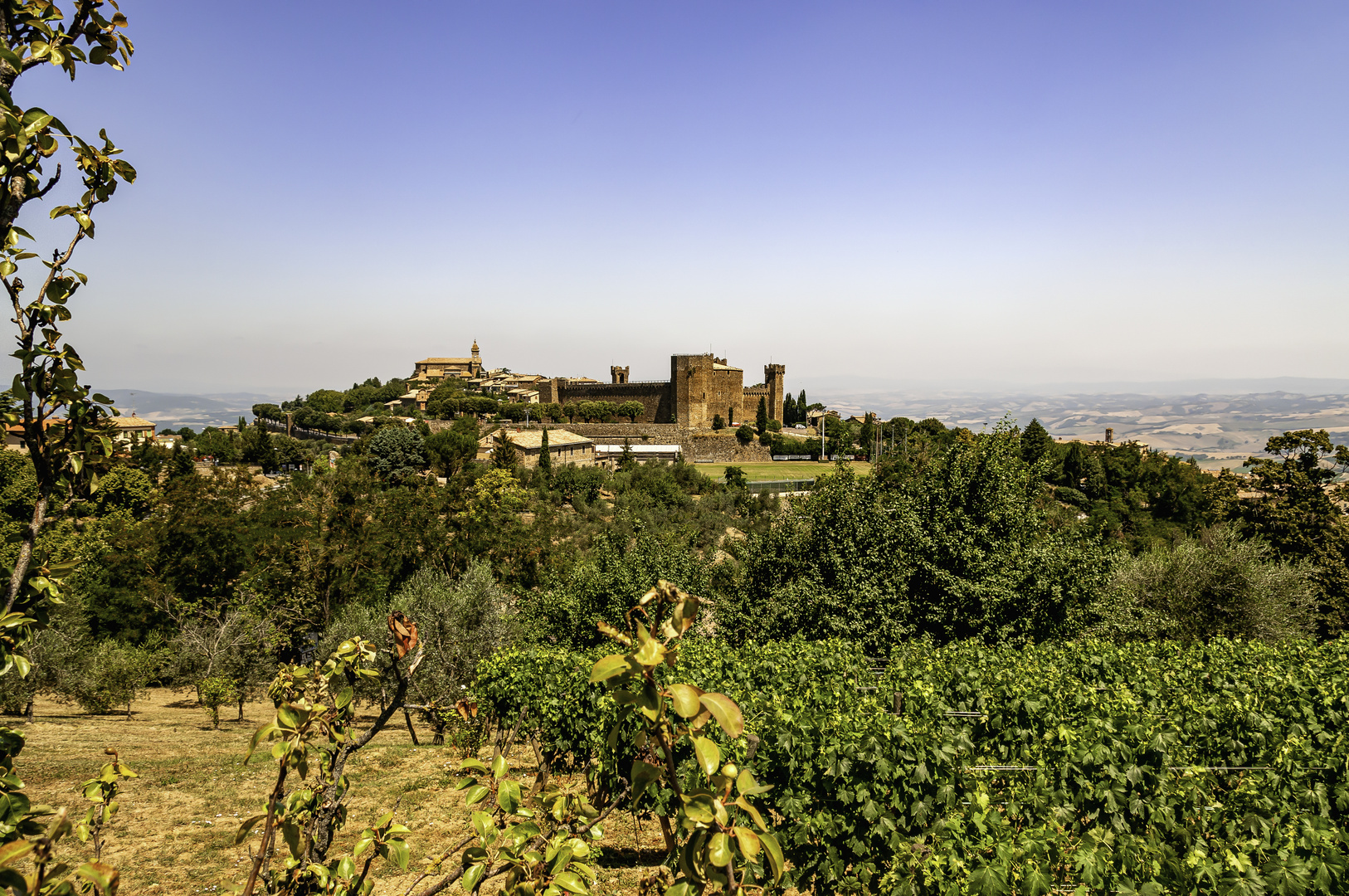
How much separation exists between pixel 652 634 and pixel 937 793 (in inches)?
196

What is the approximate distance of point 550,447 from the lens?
5291 centimetres

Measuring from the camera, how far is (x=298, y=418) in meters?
77.1

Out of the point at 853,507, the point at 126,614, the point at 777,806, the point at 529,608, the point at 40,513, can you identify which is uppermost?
the point at 40,513

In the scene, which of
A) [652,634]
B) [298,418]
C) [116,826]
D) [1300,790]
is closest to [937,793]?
[1300,790]

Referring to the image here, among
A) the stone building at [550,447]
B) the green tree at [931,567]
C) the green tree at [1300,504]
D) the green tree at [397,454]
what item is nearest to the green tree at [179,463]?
the green tree at [397,454]

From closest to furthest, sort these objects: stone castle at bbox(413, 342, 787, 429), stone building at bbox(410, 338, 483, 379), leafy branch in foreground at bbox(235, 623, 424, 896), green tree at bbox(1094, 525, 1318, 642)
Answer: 1. leafy branch in foreground at bbox(235, 623, 424, 896)
2. green tree at bbox(1094, 525, 1318, 642)
3. stone castle at bbox(413, 342, 787, 429)
4. stone building at bbox(410, 338, 483, 379)

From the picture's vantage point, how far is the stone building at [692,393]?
248 ft

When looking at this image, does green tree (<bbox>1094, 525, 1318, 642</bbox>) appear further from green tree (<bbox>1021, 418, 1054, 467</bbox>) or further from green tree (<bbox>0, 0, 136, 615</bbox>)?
green tree (<bbox>1021, 418, 1054, 467</bbox>)

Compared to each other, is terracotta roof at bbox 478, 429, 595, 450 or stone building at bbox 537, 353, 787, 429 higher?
stone building at bbox 537, 353, 787, 429

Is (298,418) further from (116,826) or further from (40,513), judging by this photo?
(40,513)

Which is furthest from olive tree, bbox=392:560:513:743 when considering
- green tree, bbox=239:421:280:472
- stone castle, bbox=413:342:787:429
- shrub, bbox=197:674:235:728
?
stone castle, bbox=413:342:787:429

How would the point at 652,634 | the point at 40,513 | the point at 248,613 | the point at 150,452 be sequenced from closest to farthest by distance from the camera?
the point at 652,634, the point at 40,513, the point at 248,613, the point at 150,452

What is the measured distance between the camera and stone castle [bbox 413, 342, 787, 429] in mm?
75625

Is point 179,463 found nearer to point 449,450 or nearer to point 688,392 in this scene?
point 449,450
